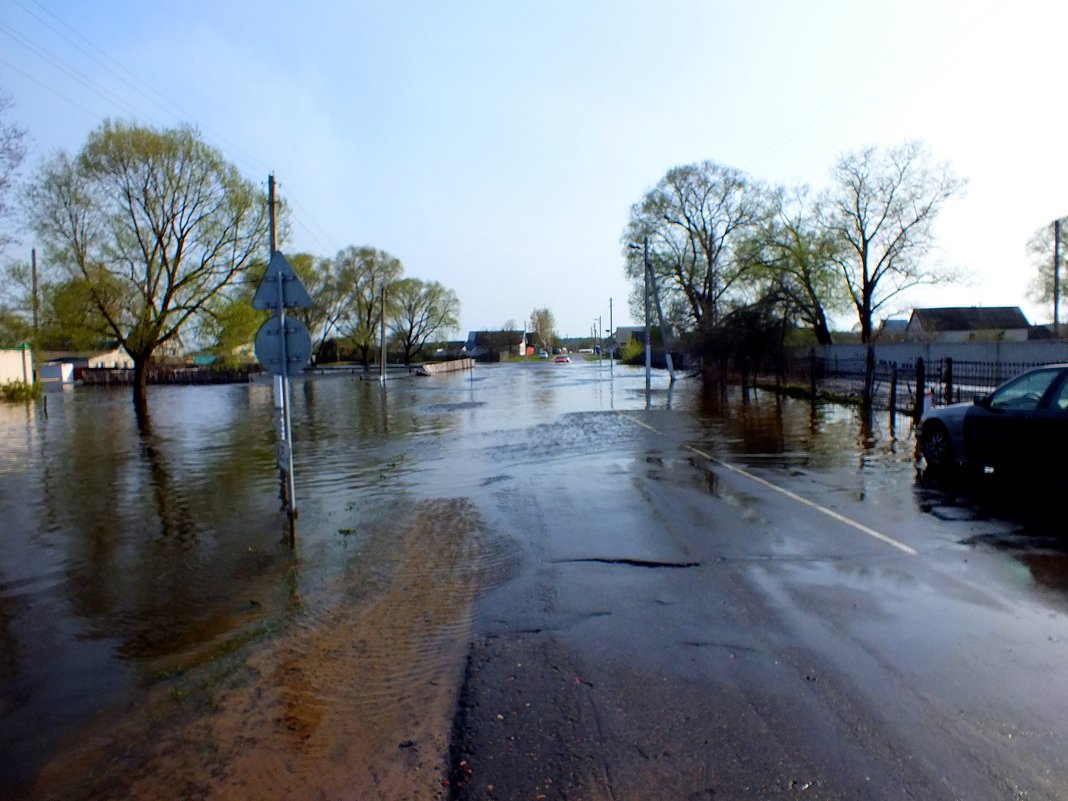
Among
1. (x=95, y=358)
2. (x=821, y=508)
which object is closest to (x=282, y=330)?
(x=821, y=508)

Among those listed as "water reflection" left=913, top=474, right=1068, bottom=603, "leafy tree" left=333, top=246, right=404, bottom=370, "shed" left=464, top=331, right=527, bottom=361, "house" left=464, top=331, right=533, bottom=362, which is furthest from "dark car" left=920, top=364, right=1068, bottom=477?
"shed" left=464, top=331, right=527, bottom=361

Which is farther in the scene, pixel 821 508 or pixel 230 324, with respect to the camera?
pixel 230 324

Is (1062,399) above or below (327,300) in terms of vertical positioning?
below

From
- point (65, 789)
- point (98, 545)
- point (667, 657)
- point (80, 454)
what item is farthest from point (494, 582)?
point (80, 454)

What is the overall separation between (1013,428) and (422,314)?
90.7m

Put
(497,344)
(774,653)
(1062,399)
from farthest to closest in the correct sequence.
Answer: (497,344) → (1062,399) → (774,653)

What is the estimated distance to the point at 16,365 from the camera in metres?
46.6

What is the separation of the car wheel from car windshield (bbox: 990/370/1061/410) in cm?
114

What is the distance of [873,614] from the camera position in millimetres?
5527

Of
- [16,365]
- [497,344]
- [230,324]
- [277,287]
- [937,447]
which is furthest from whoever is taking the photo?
[497,344]

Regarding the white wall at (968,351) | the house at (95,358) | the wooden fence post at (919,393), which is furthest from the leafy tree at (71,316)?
the house at (95,358)

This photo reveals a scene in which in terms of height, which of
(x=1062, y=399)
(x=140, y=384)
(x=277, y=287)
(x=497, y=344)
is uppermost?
(x=497, y=344)

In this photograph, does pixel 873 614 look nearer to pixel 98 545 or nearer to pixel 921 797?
pixel 921 797

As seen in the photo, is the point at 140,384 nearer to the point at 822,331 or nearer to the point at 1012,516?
the point at 1012,516
